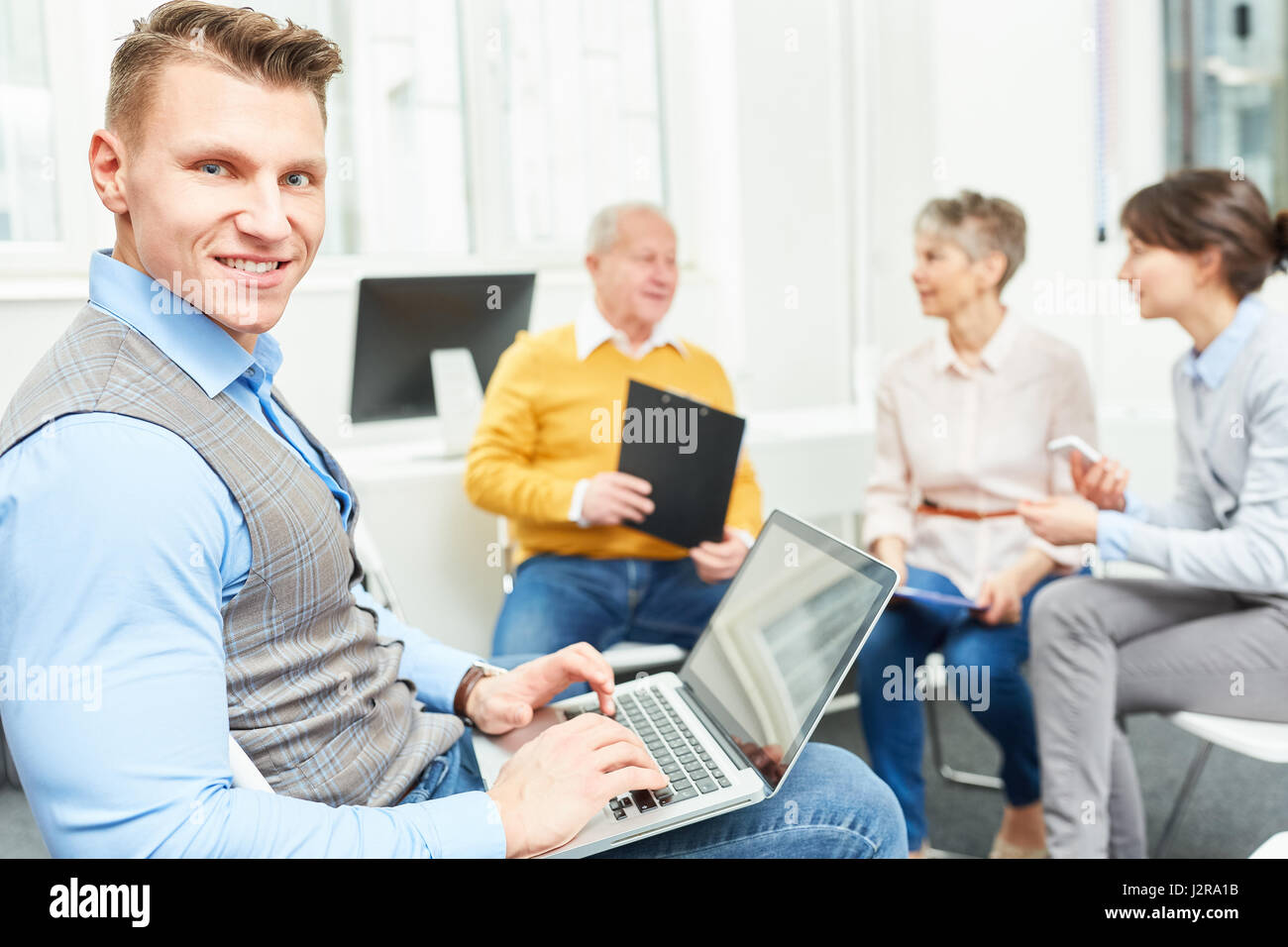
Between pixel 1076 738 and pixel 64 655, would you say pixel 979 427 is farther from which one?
pixel 64 655

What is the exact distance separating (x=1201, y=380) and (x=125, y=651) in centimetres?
167

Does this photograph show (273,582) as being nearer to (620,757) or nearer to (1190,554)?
(620,757)

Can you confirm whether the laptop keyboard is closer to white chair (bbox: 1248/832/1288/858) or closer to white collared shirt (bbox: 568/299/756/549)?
white chair (bbox: 1248/832/1288/858)

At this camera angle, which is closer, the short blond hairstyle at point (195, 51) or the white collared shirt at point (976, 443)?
the short blond hairstyle at point (195, 51)

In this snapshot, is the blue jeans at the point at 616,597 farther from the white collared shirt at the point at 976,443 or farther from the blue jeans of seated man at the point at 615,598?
the white collared shirt at the point at 976,443

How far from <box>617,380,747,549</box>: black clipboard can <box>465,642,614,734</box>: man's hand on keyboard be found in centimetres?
76

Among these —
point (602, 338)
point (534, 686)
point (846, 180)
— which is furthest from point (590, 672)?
point (846, 180)

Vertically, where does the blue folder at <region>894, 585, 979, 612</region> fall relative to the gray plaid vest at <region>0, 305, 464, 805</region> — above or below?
below

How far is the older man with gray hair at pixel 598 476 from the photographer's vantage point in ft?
6.36

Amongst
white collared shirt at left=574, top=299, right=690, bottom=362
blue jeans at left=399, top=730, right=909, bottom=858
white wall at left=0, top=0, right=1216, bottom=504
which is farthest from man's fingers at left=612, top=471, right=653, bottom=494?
white wall at left=0, top=0, right=1216, bottom=504

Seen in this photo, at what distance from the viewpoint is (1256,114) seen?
305 centimetres

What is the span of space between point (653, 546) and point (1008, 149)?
1853 millimetres

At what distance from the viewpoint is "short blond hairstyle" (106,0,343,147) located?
30.8 inches

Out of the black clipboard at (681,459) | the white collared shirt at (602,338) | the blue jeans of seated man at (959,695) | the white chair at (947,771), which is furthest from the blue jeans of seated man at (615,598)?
the white chair at (947,771)
